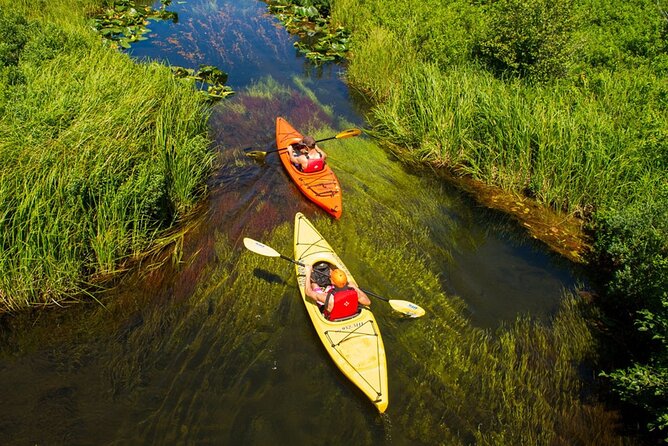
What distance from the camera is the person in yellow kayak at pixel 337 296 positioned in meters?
7.65

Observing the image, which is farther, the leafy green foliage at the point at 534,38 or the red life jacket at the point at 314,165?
the leafy green foliage at the point at 534,38

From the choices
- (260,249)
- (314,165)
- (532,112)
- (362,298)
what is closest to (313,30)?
(314,165)

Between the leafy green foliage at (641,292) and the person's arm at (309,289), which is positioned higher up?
the leafy green foliage at (641,292)

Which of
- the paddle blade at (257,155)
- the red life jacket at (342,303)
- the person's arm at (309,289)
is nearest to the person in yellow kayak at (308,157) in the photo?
the paddle blade at (257,155)

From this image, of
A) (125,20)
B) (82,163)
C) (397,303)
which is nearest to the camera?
(397,303)

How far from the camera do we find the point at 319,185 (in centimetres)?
1106

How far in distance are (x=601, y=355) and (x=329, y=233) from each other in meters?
5.29

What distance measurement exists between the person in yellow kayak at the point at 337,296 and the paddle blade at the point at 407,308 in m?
0.49

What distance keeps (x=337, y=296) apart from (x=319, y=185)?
395 cm

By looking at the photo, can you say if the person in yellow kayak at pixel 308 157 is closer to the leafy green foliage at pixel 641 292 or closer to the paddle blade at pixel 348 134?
the paddle blade at pixel 348 134

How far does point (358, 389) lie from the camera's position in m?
7.11

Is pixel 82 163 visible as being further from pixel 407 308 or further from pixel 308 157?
pixel 407 308

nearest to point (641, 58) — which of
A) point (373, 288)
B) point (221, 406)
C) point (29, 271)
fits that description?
point (373, 288)

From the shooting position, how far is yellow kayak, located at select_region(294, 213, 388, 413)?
688 cm
